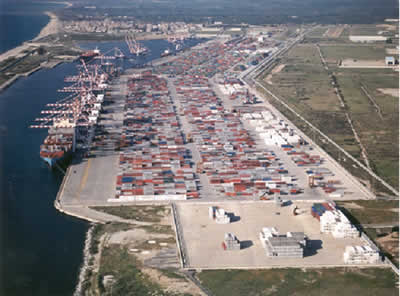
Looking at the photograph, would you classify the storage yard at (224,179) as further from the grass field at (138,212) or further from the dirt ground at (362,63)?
the dirt ground at (362,63)

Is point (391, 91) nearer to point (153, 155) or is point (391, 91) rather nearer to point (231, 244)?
point (153, 155)

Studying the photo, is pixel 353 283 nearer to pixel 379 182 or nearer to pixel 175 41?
pixel 379 182

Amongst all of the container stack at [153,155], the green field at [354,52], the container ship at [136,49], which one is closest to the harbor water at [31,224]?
the container stack at [153,155]

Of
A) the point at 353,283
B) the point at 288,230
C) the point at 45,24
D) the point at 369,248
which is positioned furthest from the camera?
the point at 45,24

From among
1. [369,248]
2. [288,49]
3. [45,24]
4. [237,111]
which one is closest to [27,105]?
[237,111]

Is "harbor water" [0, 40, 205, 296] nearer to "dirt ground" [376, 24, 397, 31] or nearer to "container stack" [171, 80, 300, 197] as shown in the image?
"container stack" [171, 80, 300, 197]

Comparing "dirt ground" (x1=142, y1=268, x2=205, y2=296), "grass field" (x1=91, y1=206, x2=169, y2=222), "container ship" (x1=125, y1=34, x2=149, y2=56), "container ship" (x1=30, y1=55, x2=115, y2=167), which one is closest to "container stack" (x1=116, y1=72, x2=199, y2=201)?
"grass field" (x1=91, y1=206, x2=169, y2=222)
